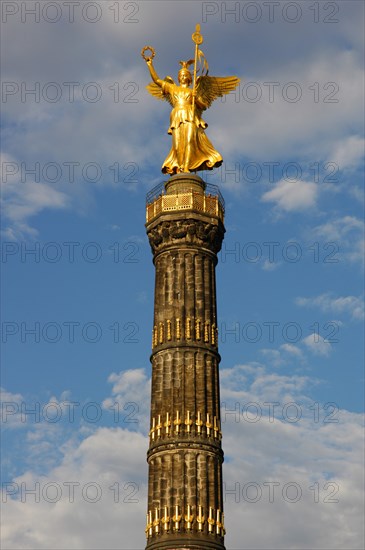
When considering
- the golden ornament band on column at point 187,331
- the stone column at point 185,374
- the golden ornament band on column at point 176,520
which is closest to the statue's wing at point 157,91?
the stone column at point 185,374

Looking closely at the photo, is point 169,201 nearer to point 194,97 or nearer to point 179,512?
point 194,97

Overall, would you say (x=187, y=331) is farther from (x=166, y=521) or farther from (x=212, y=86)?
(x=212, y=86)

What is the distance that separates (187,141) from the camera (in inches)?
2820

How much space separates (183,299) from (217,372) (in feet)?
17.5

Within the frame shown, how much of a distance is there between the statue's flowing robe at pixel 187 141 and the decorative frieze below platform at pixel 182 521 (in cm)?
2459

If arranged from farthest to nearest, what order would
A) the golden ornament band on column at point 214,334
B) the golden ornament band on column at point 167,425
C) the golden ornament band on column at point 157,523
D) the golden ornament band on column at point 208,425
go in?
the golden ornament band on column at point 214,334, the golden ornament band on column at point 208,425, the golden ornament band on column at point 167,425, the golden ornament band on column at point 157,523

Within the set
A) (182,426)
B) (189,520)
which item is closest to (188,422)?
(182,426)

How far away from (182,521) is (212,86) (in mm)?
32110

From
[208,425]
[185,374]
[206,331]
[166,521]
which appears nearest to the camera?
[166,521]

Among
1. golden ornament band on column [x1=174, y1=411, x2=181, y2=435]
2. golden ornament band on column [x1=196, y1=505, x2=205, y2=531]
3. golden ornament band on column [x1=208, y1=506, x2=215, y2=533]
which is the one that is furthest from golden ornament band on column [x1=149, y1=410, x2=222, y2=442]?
golden ornament band on column [x1=196, y1=505, x2=205, y2=531]

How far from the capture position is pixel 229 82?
74312 millimetres

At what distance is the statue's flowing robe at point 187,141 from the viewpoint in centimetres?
7162

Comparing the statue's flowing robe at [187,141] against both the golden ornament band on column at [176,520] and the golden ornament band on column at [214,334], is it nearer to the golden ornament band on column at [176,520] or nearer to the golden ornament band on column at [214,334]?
the golden ornament band on column at [214,334]

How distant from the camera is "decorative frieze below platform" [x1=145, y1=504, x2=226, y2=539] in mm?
59438
